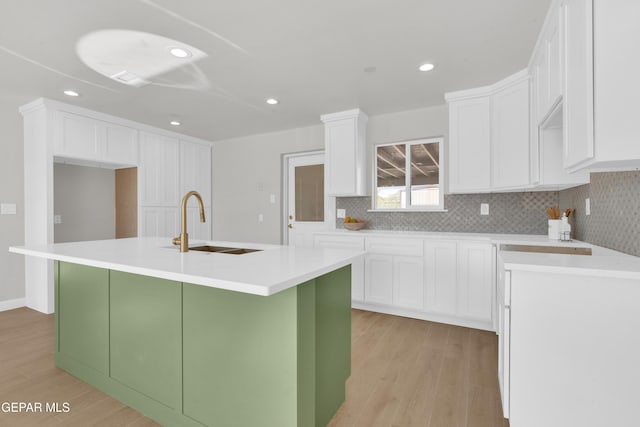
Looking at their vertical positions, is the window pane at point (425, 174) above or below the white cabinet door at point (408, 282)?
above

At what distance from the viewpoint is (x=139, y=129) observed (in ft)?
14.4

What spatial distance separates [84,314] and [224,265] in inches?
52.9

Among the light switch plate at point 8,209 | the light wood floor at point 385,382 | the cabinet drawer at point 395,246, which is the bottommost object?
the light wood floor at point 385,382

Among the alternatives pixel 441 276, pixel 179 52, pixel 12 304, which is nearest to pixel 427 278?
pixel 441 276

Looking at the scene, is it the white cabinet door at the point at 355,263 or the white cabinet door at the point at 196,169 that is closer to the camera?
the white cabinet door at the point at 355,263

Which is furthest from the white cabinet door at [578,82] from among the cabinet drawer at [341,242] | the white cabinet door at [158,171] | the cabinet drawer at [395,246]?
the white cabinet door at [158,171]

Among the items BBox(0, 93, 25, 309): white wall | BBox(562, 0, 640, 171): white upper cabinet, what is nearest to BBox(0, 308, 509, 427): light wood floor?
BBox(0, 93, 25, 309): white wall

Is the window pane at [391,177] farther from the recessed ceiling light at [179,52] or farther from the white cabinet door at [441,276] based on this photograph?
the recessed ceiling light at [179,52]

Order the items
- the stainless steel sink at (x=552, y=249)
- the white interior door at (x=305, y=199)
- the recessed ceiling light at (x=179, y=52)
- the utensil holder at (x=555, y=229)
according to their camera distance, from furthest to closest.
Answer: the white interior door at (x=305, y=199) → the utensil holder at (x=555, y=229) → the recessed ceiling light at (x=179, y=52) → the stainless steel sink at (x=552, y=249)

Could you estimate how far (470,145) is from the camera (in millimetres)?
3238

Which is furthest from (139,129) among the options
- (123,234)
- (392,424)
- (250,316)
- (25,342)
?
(392,424)

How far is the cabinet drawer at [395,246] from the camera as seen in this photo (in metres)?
3.26

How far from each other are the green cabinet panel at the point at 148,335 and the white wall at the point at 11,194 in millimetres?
2935

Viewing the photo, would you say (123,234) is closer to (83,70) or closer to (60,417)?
(83,70)
